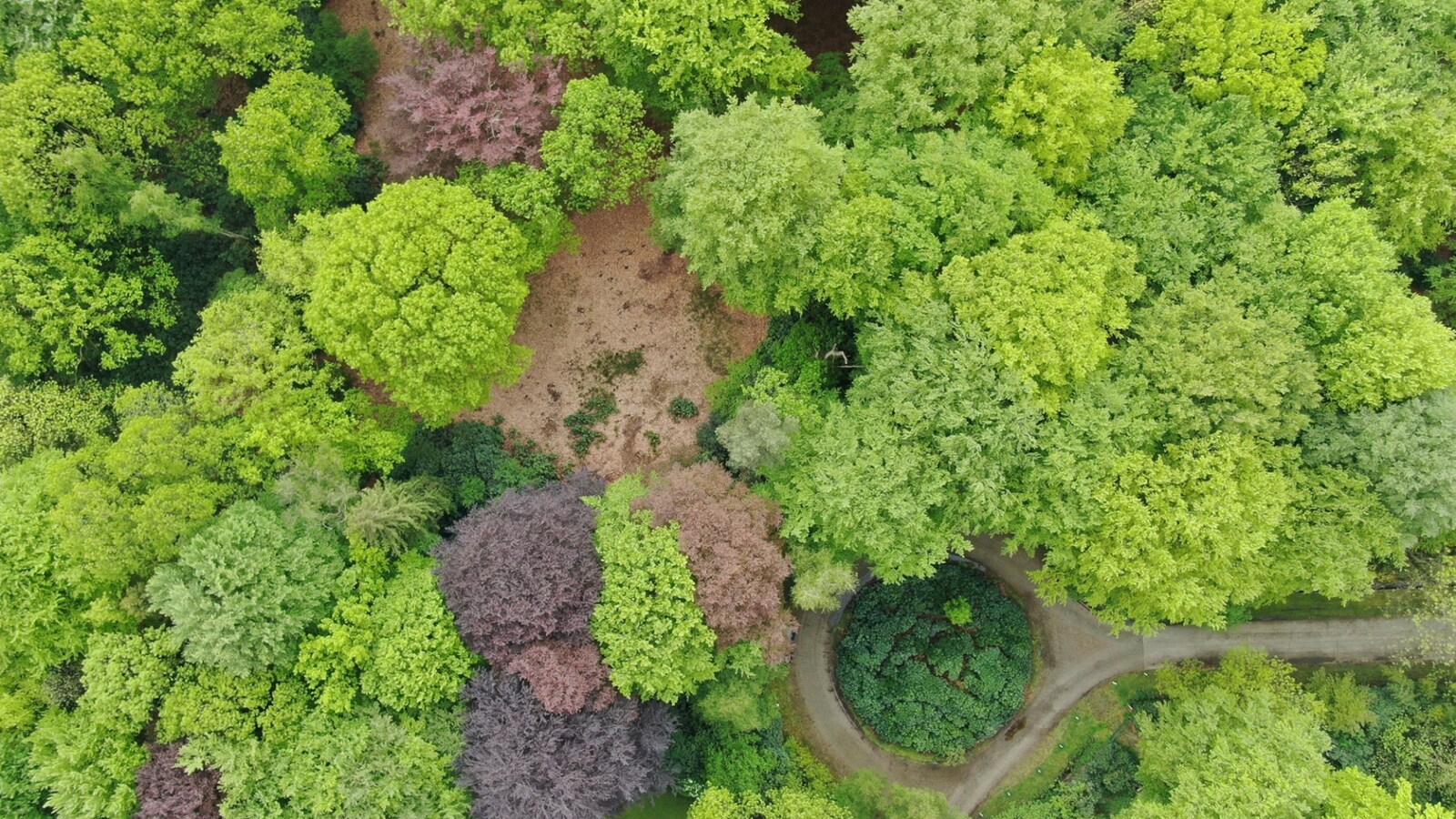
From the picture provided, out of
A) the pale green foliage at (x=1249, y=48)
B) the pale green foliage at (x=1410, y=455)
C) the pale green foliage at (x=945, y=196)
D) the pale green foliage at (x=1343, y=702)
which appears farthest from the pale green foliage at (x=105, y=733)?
the pale green foliage at (x=1343, y=702)

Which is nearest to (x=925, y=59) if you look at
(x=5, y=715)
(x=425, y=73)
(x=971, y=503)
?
(x=971, y=503)

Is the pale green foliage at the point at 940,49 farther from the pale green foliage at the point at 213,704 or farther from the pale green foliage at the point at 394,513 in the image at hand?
the pale green foliage at the point at 213,704

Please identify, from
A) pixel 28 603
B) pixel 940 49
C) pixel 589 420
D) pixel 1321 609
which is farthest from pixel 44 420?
pixel 1321 609

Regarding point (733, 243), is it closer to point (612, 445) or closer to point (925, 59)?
point (925, 59)

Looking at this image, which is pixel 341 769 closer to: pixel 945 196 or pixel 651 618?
pixel 651 618

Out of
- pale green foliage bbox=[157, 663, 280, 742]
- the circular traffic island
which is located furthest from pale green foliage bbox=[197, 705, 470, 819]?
the circular traffic island

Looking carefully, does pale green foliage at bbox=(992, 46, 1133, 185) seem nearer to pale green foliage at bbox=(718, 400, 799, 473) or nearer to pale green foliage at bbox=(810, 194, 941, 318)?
pale green foliage at bbox=(810, 194, 941, 318)

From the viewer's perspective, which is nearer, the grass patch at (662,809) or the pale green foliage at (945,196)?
the pale green foliage at (945,196)
